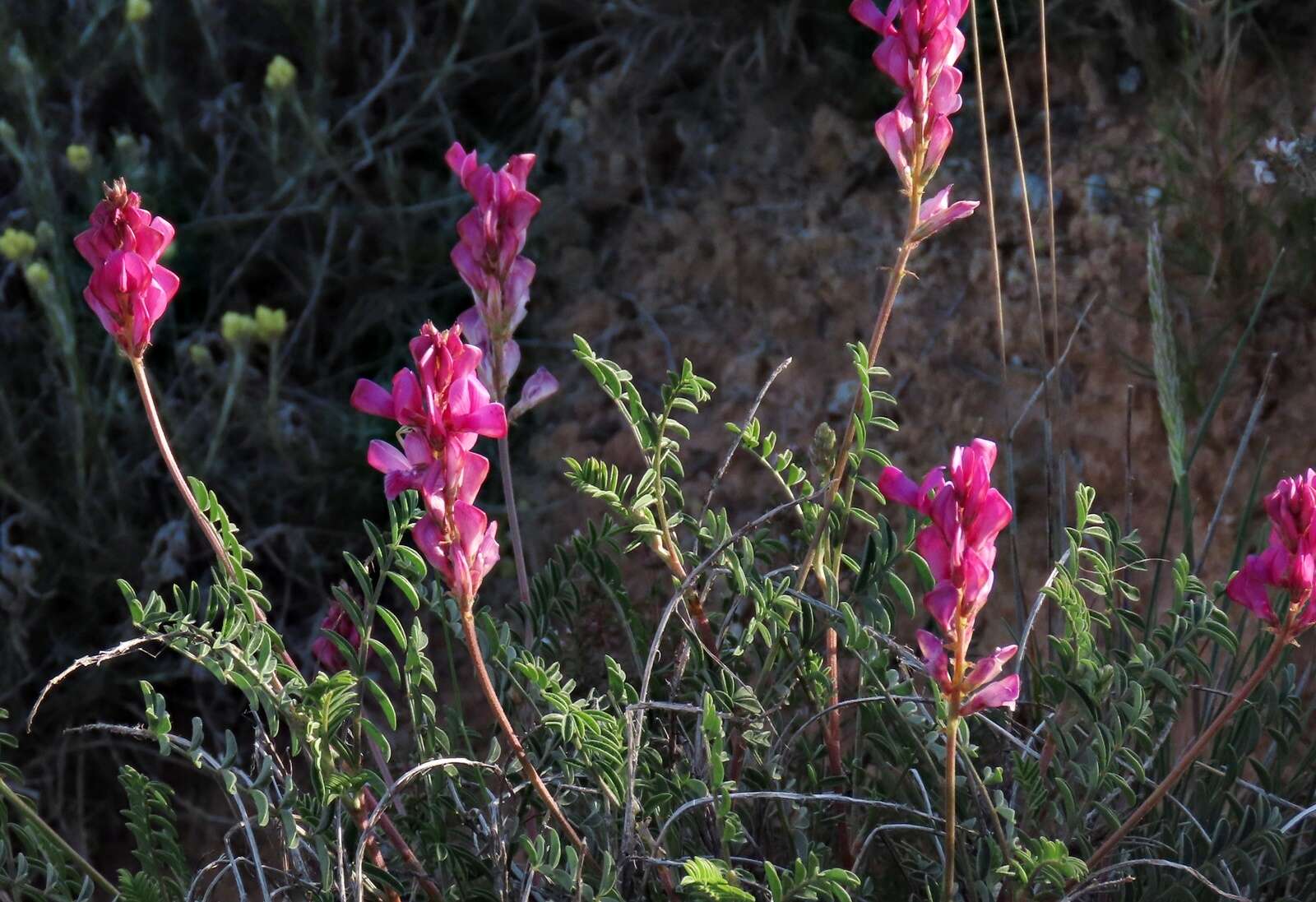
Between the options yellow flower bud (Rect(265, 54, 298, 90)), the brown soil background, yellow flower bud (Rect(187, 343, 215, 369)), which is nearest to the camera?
the brown soil background

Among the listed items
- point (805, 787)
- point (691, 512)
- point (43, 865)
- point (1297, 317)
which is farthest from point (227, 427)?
point (1297, 317)

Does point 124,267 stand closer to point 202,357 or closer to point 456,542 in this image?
point 456,542

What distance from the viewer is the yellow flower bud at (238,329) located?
2.42 meters

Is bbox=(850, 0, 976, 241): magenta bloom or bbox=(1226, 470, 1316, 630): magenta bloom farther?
bbox=(850, 0, 976, 241): magenta bloom

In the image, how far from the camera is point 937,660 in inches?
41.1

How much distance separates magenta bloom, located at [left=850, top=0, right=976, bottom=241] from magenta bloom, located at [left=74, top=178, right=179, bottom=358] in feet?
2.04

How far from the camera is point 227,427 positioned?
111 inches

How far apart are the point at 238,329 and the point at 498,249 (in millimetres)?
1213

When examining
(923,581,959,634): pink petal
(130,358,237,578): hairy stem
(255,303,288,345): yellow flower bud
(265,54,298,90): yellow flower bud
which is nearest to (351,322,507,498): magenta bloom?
(130,358,237,578): hairy stem

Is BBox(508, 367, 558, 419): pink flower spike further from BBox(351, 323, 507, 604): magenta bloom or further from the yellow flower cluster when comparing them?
the yellow flower cluster

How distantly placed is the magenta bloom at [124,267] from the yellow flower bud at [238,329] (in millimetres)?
1189

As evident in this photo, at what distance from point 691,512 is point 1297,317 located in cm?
103

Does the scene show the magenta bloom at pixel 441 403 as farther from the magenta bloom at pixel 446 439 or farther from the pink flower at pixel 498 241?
the pink flower at pixel 498 241

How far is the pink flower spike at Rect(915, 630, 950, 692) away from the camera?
3.42 feet
